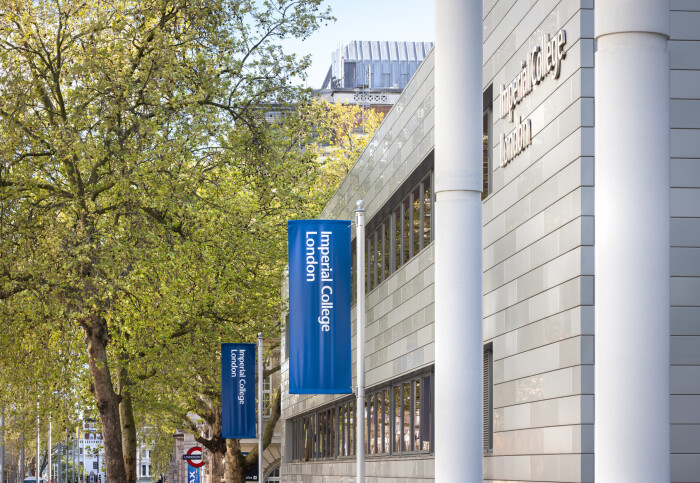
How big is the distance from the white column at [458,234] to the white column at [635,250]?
106 inches

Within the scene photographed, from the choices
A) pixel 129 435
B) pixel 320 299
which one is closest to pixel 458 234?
pixel 320 299

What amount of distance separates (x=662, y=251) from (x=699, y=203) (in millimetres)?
6246

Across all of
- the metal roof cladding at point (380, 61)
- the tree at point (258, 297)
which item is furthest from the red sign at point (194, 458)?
the metal roof cladding at point (380, 61)

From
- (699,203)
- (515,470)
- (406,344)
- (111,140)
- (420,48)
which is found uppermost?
(420,48)

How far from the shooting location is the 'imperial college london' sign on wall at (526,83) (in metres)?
11.1

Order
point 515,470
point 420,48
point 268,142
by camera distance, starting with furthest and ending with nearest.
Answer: point 420,48 < point 268,142 < point 515,470

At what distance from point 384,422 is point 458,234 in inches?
595

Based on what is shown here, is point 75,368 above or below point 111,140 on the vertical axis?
below

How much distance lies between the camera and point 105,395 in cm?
2917

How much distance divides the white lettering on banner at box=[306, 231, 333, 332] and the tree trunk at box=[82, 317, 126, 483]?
907 cm

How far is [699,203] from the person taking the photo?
1028cm

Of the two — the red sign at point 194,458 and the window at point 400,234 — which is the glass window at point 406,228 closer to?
the window at point 400,234

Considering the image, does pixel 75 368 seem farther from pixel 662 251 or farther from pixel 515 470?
pixel 662 251

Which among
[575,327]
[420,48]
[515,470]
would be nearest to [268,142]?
[515,470]
